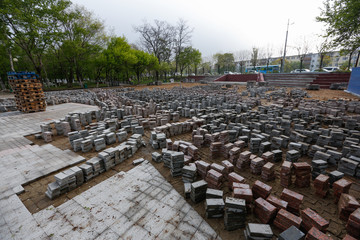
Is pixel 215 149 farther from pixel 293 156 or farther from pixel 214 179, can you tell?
pixel 293 156

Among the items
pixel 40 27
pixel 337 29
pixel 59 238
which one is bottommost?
pixel 59 238

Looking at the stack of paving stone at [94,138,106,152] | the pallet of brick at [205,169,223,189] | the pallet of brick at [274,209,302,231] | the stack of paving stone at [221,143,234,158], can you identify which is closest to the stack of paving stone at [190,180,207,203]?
the pallet of brick at [205,169,223,189]

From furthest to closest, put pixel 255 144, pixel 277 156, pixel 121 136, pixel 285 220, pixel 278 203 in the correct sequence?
pixel 121 136
pixel 255 144
pixel 277 156
pixel 278 203
pixel 285 220

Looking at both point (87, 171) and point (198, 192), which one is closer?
point (198, 192)

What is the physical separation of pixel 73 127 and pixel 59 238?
7.10m

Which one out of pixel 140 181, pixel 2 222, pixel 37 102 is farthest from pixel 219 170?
pixel 37 102

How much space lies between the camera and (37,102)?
12789 millimetres

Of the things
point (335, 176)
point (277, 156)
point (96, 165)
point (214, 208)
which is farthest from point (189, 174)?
point (335, 176)

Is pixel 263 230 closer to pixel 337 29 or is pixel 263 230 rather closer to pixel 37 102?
pixel 37 102

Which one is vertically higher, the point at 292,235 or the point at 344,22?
the point at 344,22

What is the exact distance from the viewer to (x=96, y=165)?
16.4ft

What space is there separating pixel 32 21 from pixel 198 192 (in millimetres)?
30458

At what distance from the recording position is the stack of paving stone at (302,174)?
429cm

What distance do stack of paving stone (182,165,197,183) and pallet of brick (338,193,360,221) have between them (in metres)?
3.18
